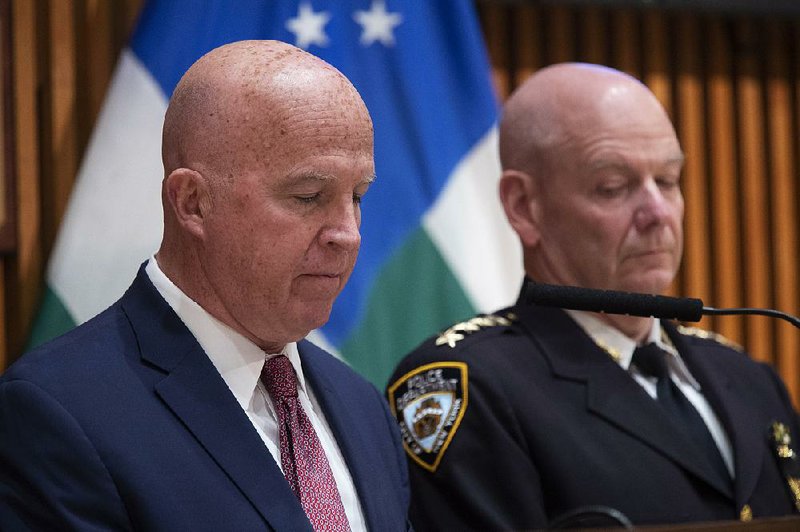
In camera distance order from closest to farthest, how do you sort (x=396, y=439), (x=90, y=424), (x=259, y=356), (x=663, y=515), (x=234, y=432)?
(x=90, y=424) → (x=234, y=432) → (x=259, y=356) → (x=396, y=439) → (x=663, y=515)

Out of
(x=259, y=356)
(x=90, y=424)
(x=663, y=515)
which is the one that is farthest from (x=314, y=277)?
(x=663, y=515)

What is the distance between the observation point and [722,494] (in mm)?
2105

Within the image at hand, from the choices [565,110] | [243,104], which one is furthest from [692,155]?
[243,104]

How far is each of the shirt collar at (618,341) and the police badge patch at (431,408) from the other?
30 cm

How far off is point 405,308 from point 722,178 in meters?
1.23

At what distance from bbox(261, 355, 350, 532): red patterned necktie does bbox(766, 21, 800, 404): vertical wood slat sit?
2287mm

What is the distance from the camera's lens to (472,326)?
227 cm

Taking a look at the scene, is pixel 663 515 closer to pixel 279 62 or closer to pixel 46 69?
pixel 279 62

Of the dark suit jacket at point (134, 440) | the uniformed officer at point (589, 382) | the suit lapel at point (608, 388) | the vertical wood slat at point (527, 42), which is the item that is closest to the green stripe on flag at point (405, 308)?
the uniformed officer at point (589, 382)

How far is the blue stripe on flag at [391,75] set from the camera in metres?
2.73

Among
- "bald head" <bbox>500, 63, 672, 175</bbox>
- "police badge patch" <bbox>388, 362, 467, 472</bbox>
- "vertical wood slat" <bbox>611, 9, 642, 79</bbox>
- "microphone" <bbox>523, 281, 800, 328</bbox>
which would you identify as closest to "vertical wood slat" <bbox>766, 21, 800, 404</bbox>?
"vertical wood slat" <bbox>611, 9, 642, 79</bbox>

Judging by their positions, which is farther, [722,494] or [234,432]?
[722,494]

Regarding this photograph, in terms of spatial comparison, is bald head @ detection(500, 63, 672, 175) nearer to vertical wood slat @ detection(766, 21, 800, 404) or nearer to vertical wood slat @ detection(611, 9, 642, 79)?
vertical wood slat @ detection(611, 9, 642, 79)

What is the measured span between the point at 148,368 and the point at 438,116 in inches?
60.3
